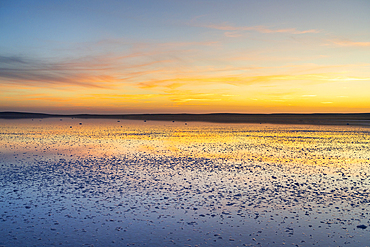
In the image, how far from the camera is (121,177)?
12.5 metres

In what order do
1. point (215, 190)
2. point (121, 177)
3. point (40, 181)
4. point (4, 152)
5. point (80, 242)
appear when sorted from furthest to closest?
point (4, 152)
point (121, 177)
point (40, 181)
point (215, 190)
point (80, 242)

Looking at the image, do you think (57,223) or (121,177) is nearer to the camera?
(57,223)

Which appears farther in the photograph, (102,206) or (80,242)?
(102,206)

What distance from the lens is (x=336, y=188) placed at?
10859 millimetres

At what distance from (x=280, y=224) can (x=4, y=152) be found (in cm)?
1906

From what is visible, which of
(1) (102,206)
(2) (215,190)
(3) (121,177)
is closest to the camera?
(1) (102,206)

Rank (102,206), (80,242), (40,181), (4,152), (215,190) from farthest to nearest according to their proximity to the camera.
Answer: (4,152)
(40,181)
(215,190)
(102,206)
(80,242)

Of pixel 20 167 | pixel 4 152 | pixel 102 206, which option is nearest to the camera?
pixel 102 206

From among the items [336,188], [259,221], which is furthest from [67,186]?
[336,188]

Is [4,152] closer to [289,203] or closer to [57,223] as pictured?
[57,223]

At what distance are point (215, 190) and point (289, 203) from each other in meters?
2.61

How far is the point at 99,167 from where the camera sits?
48.6 ft

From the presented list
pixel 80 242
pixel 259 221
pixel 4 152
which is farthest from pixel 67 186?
pixel 4 152

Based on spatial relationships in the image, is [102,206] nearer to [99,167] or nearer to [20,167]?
[99,167]
